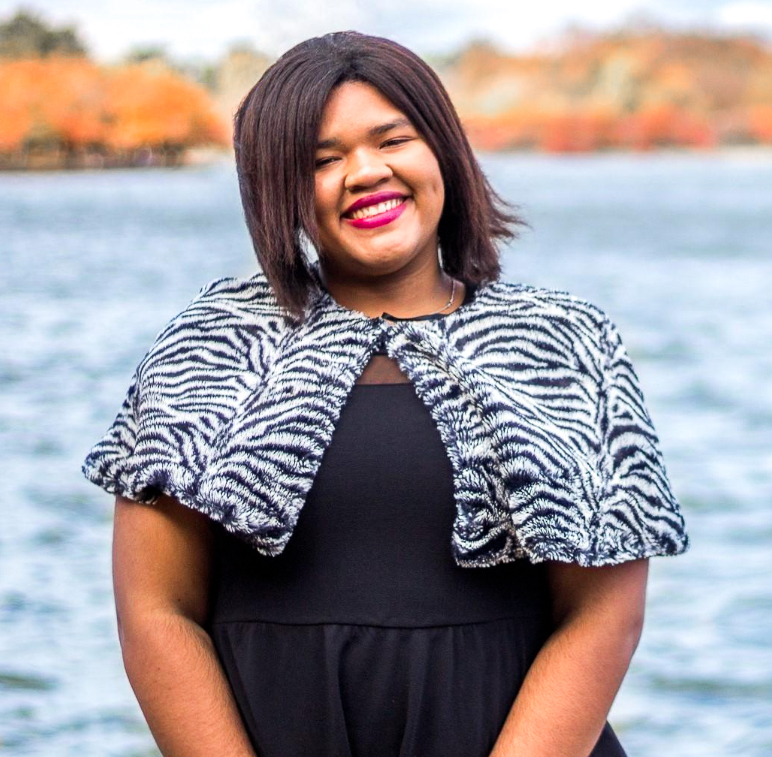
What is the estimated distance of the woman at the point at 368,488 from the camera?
5.30 ft

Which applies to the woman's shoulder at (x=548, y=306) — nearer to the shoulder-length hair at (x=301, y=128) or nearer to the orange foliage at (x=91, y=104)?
the shoulder-length hair at (x=301, y=128)

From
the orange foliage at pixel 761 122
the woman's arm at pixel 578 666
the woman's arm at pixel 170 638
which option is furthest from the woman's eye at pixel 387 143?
the orange foliage at pixel 761 122

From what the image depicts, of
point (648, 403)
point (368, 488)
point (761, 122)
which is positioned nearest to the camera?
point (368, 488)

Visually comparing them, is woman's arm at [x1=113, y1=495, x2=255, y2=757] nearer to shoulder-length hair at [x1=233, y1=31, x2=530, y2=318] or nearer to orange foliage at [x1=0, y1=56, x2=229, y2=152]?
shoulder-length hair at [x1=233, y1=31, x2=530, y2=318]

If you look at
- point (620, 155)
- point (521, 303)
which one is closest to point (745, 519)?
point (521, 303)

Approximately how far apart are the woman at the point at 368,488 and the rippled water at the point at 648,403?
0.87 ft

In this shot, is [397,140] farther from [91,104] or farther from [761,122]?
[761,122]

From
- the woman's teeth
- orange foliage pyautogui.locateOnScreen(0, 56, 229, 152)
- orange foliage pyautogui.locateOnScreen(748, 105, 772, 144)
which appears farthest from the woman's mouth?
orange foliage pyautogui.locateOnScreen(748, 105, 772, 144)

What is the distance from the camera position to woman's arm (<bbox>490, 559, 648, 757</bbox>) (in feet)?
5.39

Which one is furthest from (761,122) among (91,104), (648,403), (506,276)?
(506,276)

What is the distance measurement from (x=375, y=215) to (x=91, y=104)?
28.4m

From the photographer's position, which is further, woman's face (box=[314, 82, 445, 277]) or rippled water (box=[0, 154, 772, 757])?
rippled water (box=[0, 154, 772, 757])

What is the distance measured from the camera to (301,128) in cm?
165

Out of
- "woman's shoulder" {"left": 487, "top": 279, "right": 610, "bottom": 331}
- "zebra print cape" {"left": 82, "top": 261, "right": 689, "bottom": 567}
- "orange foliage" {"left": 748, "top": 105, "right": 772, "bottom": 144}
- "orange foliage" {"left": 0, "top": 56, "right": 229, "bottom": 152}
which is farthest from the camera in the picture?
"orange foliage" {"left": 748, "top": 105, "right": 772, "bottom": 144}
